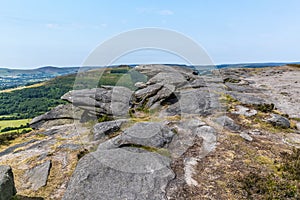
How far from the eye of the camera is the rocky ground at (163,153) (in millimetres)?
8648

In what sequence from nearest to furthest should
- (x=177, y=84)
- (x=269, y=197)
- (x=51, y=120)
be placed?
1. (x=269, y=197)
2. (x=51, y=120)
3. (x=177, y=84)

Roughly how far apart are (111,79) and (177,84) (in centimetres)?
3941

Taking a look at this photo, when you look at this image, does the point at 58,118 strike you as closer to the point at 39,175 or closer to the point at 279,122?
the point at 39,175

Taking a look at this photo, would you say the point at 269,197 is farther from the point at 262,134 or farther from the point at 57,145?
the point at 57,145

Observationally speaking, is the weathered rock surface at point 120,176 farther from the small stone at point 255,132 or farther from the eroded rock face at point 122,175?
the small stone at point 255,132

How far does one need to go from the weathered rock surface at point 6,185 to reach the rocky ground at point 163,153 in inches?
27.3

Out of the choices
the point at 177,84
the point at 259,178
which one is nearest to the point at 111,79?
the point at 177,84

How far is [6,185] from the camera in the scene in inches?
317

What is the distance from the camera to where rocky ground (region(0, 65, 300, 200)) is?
8.65 meters

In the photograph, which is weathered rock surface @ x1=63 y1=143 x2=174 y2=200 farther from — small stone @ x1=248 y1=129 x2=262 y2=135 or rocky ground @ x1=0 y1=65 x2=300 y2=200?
small stone @ x1=248 y1=129 x2=262 y2=135

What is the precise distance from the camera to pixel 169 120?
16484 millimetres

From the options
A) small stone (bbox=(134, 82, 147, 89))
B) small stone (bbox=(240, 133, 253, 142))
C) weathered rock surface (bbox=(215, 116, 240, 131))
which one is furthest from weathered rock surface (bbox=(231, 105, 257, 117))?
small stone (bbox=(134, 82, 147, 89))

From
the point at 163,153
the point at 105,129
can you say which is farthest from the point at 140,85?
the point at 163,153

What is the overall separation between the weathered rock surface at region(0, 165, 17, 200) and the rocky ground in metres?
0.69
